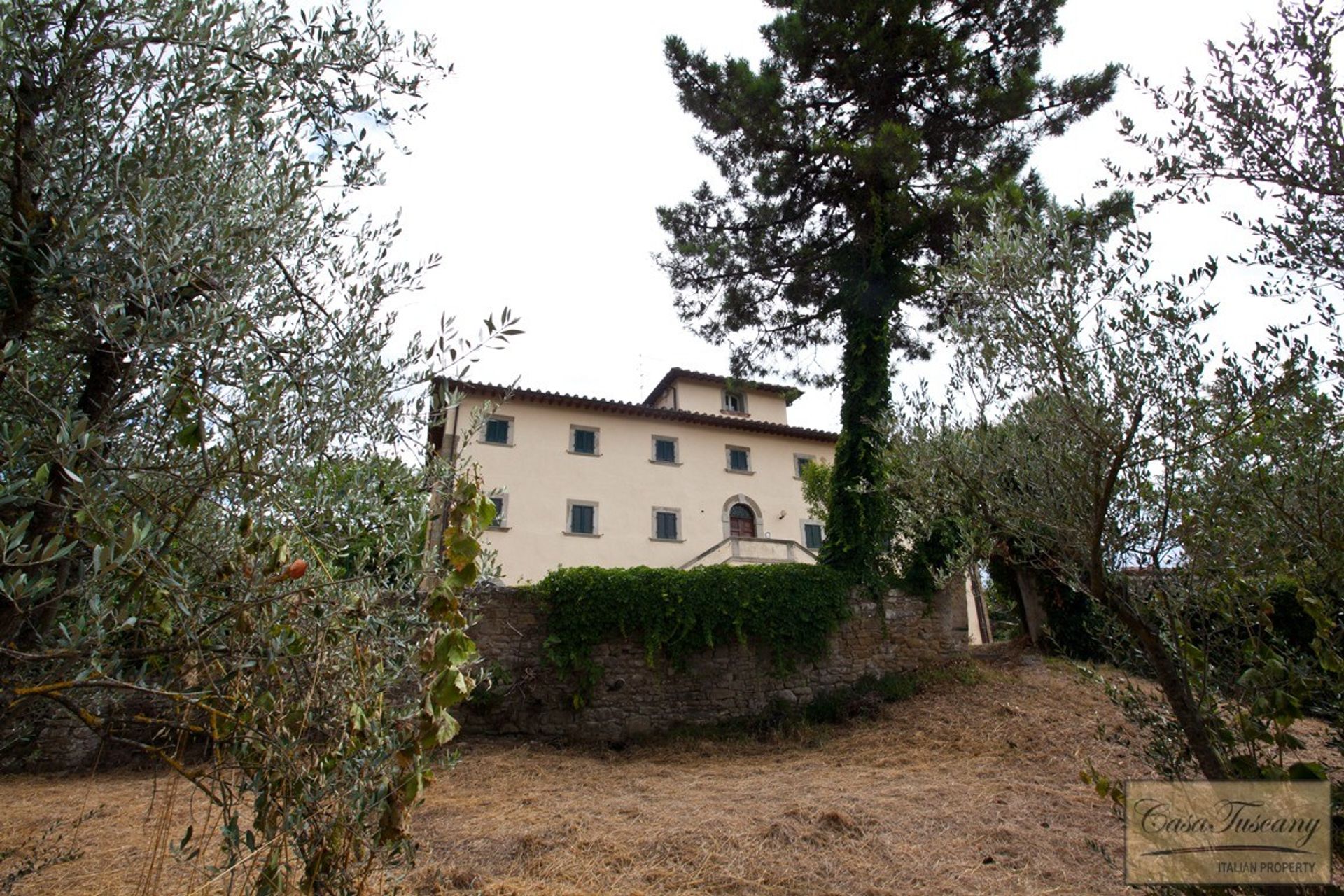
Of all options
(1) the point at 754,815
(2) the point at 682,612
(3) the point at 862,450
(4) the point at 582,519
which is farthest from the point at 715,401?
(1) the point at 754,815

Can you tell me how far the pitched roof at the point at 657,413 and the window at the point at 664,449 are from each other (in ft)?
2.38

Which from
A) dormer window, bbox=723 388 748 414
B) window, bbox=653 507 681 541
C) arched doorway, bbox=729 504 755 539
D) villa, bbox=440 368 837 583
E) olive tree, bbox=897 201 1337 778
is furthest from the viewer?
dormer window, bbox=723 388 748 414

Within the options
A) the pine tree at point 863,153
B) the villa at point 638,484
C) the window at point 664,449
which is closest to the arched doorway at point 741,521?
the villa at point 638,484

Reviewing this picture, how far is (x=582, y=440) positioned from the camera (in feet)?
74.5

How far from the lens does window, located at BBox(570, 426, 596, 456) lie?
22500 millimetres

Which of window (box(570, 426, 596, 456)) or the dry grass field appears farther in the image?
window (box(570, 426, 596, 456))

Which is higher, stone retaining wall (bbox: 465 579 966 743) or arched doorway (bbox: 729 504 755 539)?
arched doorway (bbox: 729 504 755 539)

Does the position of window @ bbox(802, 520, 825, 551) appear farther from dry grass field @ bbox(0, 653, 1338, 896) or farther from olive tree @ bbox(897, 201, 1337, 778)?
olive tree @ bbox(897, 201, 1337, 778)

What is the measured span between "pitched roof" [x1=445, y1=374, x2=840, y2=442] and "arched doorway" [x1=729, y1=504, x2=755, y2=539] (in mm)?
2933

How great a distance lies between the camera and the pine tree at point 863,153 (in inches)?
470

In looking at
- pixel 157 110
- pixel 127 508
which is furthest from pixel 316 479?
pixel 157 110

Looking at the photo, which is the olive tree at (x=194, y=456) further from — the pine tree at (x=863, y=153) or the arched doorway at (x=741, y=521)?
the arched doorway at (x=741, y=521)

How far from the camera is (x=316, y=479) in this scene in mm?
2436

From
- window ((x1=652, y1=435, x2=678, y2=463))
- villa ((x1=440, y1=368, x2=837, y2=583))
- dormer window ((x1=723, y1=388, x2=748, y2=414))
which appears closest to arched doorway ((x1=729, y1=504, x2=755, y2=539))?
villa ((x1=440, y1=368, x2=837, y2=583))
